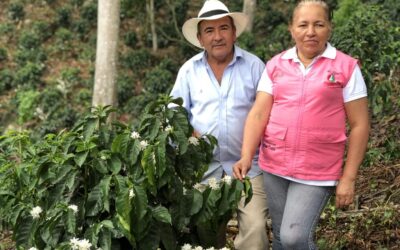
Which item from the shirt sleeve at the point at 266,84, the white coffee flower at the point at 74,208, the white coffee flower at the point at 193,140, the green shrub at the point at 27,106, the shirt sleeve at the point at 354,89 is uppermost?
the shirt sleeve at the point at 354,89

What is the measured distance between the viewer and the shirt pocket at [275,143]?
8.00 feet

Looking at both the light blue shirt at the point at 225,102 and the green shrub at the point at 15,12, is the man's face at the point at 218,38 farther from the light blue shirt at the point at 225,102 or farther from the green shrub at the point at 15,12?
the green shrub at the point at 15,12

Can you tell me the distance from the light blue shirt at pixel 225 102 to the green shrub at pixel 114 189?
1.15 ft

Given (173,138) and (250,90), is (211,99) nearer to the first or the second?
(250,90)

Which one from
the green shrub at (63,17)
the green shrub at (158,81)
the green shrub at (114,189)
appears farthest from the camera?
the green shrub at (63,17)

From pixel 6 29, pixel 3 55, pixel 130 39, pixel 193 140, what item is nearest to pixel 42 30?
pixel 6 29

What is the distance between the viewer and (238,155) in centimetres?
285

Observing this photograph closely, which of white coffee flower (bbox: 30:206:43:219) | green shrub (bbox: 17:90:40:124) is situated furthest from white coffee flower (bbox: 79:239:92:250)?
green shrub (bbox: 17:90:40:124)

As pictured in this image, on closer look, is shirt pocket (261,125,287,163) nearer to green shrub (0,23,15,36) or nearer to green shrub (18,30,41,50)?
green shrub (18,30,41,50)

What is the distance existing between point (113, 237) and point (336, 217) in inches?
80.2

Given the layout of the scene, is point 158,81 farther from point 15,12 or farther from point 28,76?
point 15,12

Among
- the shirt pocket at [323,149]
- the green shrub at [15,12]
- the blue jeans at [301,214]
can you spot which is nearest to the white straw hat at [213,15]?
the shirt pocket at [323,149]

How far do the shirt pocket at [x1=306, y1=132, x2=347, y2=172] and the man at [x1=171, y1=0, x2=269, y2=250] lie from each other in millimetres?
463

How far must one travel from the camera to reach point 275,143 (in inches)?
97.6
